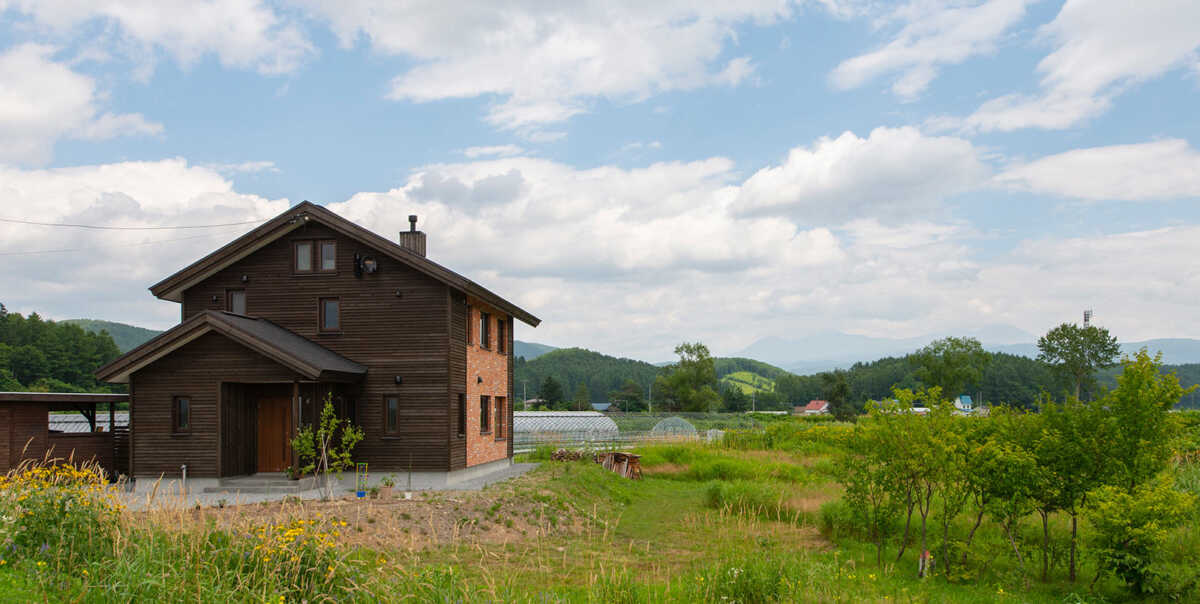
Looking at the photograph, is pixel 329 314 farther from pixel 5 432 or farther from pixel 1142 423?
pixel 1142 423

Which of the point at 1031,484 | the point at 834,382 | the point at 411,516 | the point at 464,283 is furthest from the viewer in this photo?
the point at 834,382

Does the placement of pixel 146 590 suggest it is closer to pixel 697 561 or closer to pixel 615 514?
pixel 697 561

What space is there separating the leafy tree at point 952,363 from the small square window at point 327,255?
2748 inches

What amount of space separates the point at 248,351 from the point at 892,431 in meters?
13.4

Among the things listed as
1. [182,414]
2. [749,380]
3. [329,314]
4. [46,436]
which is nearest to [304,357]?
[329,314]

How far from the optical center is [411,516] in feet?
45.5

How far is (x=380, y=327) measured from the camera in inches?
798

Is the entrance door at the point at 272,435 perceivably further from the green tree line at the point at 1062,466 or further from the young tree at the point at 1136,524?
the young tree at the point at 1136,524

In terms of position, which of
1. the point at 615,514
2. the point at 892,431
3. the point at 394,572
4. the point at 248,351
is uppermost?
the point at 248,351

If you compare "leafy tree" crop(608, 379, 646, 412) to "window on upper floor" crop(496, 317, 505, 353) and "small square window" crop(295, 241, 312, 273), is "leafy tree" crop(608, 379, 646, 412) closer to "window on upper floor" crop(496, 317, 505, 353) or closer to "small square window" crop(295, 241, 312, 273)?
"window on upper floor" crop(496, 317, 505, 353)

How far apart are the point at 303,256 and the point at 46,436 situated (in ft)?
22.7

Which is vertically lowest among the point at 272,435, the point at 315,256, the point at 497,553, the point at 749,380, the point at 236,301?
the point at 749,380

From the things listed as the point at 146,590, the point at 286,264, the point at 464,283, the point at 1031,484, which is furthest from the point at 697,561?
the point at 286,264

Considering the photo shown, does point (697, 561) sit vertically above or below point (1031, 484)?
below
